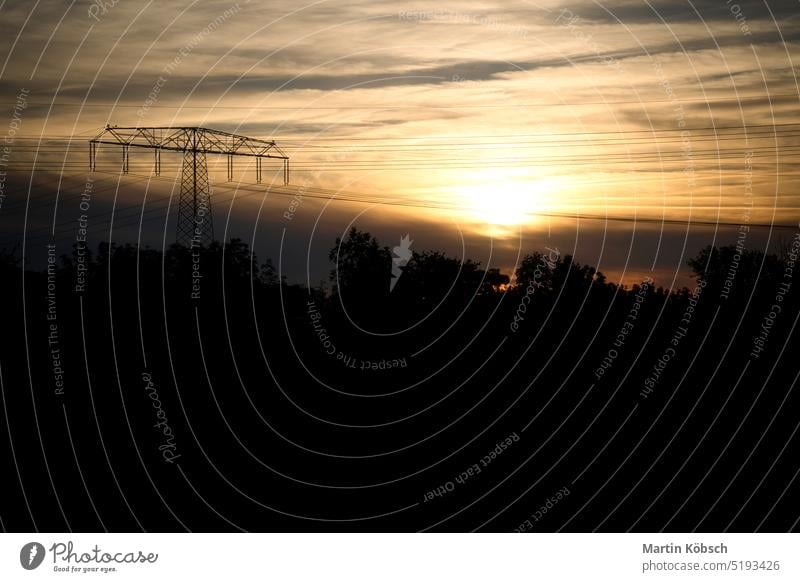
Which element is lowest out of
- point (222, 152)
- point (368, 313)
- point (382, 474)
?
point (382, 474)

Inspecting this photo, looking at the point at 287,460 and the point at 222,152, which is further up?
the point at 222,152

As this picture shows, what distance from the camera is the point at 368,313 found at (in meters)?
34.6

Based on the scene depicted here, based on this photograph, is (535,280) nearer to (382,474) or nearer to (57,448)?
(382,474)

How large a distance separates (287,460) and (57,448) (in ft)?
22.7
